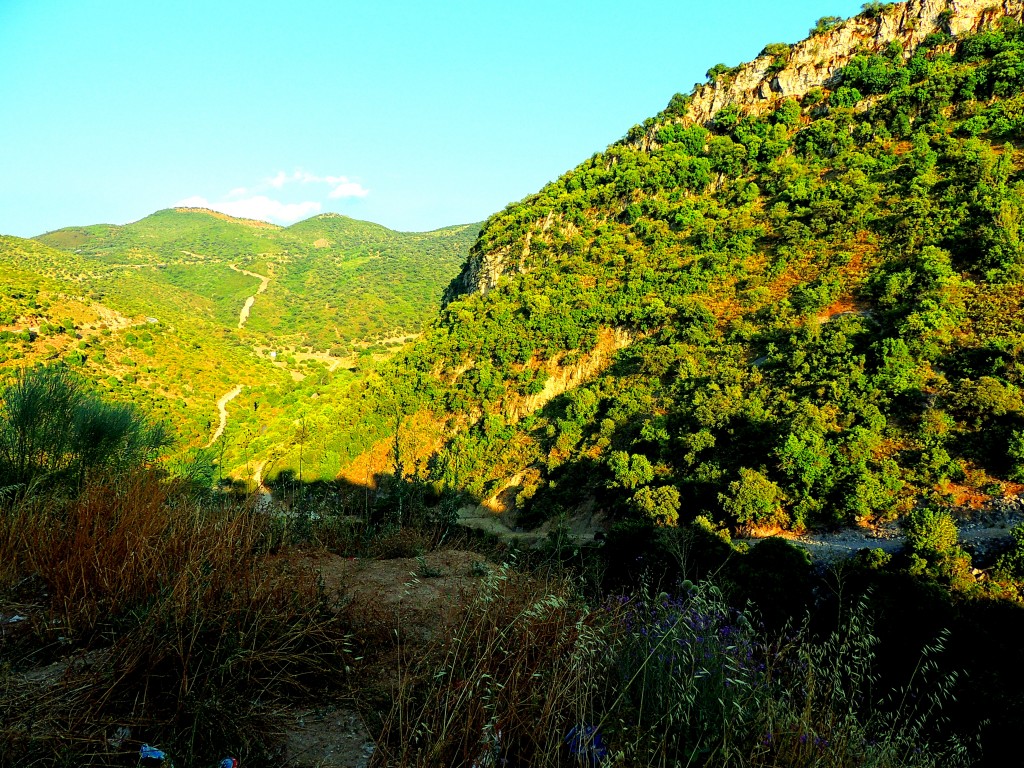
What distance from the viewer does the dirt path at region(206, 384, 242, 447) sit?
43822 mm

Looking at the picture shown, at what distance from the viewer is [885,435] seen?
15492 mm

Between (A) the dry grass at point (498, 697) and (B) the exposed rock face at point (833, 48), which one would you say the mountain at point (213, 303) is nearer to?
(A) the dry grass at point (498, 697)

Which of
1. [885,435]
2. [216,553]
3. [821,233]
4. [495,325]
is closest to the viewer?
[216,553]

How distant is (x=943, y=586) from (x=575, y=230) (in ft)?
114

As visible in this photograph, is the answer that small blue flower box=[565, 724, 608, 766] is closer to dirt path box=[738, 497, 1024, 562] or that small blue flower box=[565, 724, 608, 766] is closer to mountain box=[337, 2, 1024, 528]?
dirt path box=[738, 497, 1024, 562]

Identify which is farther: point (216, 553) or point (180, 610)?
point (216, 553)

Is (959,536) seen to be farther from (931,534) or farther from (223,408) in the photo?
(223,408)

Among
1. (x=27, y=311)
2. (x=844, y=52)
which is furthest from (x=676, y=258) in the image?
(x=27, y=311)

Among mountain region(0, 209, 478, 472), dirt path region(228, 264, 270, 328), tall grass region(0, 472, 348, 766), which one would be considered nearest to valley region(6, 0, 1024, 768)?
tall grass region(0, 472, 348, 766)

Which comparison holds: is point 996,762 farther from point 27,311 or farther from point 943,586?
point 27,311

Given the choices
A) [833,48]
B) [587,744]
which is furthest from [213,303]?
[587,744]

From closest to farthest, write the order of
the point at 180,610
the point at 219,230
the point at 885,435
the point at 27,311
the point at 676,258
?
1. the point at 180,610
2. the point at 885,435
3. the point at 676,258
4. the point at 27,311
5. the point at 219,230

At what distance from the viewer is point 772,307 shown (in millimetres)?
23438

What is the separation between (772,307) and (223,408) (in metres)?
44.9
